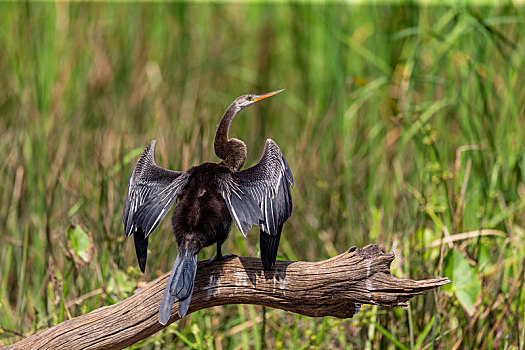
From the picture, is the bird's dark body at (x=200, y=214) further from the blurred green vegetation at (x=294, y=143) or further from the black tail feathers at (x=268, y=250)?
the blurred green vegetation at (x=294, y=143)

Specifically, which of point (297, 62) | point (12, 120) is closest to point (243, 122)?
point (297, 62)

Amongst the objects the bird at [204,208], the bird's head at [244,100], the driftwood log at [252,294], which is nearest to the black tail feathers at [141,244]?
the bird at [204,208]

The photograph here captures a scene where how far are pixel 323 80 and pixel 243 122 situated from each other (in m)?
0.71

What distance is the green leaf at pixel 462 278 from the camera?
2.98 m

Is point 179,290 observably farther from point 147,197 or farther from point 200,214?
point 147,197

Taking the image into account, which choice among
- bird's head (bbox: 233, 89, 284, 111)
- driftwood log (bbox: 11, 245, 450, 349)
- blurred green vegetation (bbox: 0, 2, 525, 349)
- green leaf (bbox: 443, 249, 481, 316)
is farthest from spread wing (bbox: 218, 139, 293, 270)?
green leaf (bbox: 443, 249, 481, 316)

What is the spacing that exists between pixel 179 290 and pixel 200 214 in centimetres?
29

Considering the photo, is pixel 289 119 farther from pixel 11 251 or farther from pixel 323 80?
pixel 11 251

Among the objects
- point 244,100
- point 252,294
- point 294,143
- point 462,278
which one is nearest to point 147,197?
point 252,294

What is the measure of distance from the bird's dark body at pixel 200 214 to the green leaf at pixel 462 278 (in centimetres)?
112

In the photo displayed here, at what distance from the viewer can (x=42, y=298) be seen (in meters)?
3.51

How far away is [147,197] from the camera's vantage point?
2.39 meters

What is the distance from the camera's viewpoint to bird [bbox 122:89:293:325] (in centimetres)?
217

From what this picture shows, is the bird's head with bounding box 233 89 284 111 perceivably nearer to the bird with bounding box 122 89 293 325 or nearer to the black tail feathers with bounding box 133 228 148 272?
the bird with bounding box 122 89 293 325
